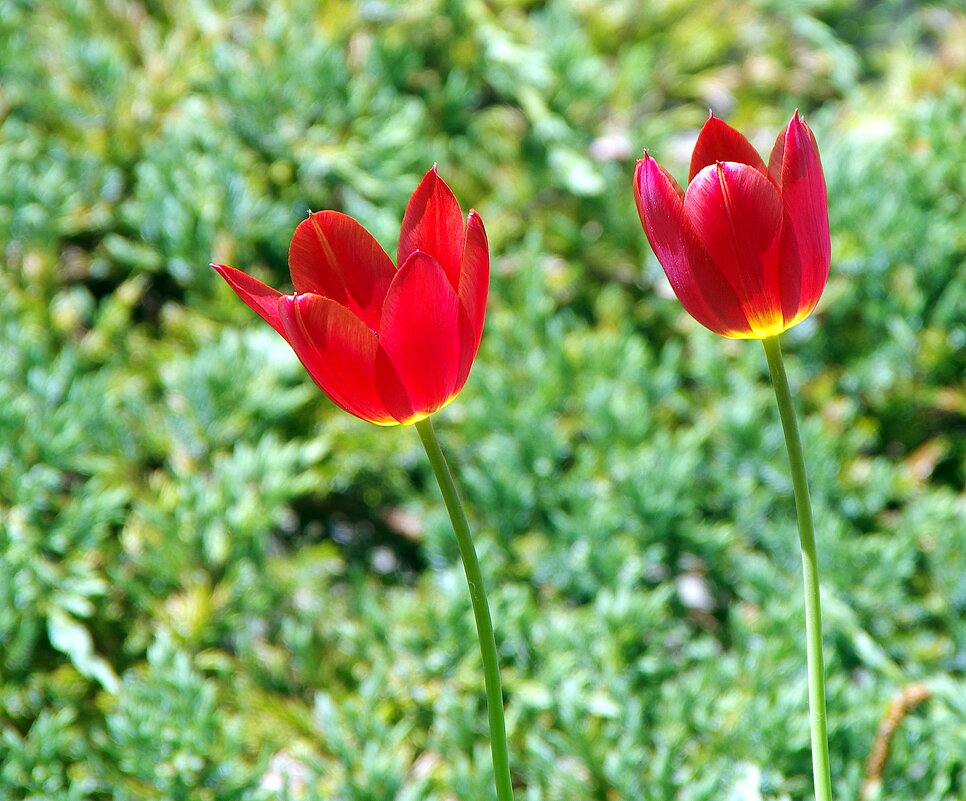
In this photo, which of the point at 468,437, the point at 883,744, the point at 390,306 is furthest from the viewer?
the point at 468,437

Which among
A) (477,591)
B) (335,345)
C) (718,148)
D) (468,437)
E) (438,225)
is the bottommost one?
(477,591)

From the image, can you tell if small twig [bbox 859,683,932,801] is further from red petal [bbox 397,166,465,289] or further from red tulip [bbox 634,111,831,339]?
red petal [bbox 397,166,465,289]

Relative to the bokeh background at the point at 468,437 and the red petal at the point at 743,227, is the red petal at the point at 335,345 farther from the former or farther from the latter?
the bokeh background at the point at 468,437

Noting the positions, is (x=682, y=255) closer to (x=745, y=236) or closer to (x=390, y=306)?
(x=745, y=236)

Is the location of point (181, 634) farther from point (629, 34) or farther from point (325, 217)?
point (629, 34)

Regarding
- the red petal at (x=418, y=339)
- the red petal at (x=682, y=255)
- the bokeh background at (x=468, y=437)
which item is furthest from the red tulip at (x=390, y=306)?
the bokeh background at (x=468, y=437)

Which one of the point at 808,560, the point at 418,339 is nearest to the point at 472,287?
the point at 418,339

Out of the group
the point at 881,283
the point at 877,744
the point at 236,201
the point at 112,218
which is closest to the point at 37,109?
the point at 112,218

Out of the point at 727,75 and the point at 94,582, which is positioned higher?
the point at 727,75
